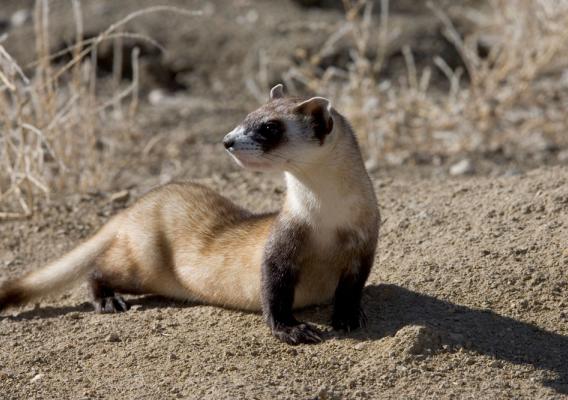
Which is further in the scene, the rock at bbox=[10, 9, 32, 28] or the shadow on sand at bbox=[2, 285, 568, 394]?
the rock at bbox=[10, 9, 32, 28]

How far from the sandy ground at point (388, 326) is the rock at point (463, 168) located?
106 cm

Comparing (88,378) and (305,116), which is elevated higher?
(305,116)

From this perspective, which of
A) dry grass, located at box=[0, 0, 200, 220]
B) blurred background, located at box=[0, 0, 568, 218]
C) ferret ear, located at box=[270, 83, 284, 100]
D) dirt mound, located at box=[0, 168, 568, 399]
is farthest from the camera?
blurred background, located at box=[0, 0, 568, 218]

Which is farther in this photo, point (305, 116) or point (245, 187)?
point (245, 187)

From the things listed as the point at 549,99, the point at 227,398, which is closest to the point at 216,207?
the point at 227,398

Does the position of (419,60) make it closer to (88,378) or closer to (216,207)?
(216,207)

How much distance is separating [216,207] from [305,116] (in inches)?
35.6

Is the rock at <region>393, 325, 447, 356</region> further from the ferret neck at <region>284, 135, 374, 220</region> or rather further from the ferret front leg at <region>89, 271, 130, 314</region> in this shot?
the ferret front leg at <region>89, 271, 130, 314</region>

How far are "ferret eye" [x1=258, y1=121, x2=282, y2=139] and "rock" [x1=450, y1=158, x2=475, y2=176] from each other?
3.13 m

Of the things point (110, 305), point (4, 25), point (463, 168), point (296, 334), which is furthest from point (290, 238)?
point (4, 25)

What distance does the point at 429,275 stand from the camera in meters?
3.97

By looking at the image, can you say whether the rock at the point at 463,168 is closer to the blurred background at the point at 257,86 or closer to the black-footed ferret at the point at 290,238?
the blurred background at the point at 257,86

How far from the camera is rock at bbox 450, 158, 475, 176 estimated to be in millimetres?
6406

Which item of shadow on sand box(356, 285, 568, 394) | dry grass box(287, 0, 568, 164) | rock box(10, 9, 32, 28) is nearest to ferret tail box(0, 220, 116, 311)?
shadow on sand box(356, 285, 568, 394)
